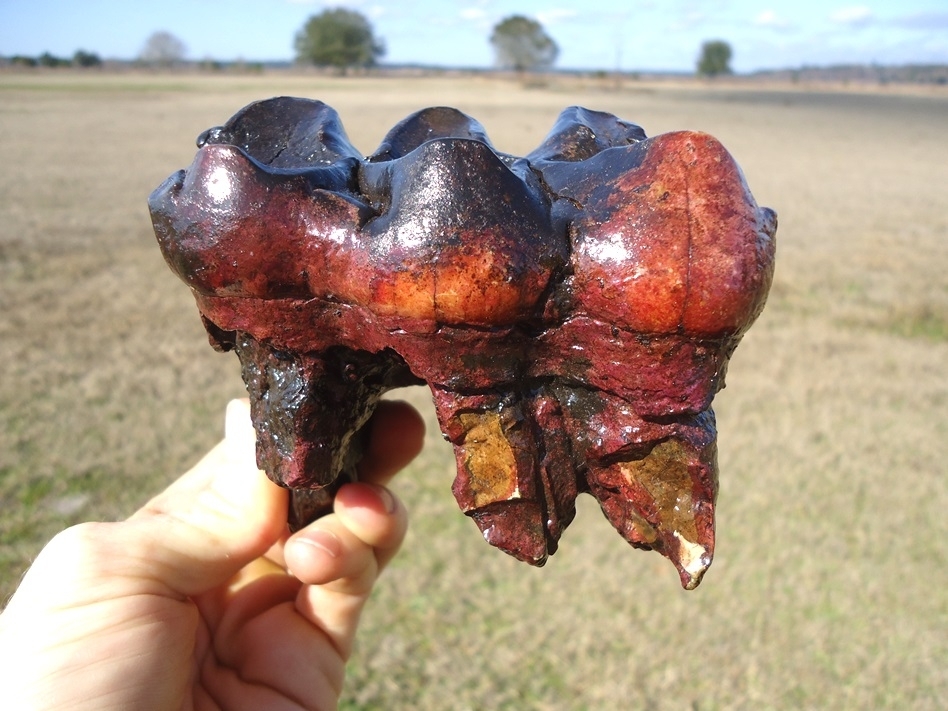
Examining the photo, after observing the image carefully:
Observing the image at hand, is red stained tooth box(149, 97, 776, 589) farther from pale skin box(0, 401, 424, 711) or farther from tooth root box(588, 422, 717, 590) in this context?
pale skin box(0, 401, 424, 711)

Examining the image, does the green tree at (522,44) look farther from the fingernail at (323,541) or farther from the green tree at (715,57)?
the fingernail at (323,541)

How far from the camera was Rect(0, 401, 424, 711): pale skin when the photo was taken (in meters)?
1.02

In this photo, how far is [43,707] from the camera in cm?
95

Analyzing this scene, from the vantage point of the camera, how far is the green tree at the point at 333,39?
Answer: 37.3 meters

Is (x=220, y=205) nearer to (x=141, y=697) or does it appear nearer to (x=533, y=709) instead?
(x=141, y=697)

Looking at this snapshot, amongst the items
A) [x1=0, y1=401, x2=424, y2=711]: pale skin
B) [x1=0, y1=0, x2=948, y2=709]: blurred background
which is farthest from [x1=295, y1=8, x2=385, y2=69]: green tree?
[x1=0, y1=401, x2=424, y2=711]: pale skin

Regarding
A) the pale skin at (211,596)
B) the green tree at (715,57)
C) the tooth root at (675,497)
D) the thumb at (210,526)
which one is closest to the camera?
the tooth root at (675,497)

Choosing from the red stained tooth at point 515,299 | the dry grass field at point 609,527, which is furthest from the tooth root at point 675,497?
the dry grass field at point 609,527

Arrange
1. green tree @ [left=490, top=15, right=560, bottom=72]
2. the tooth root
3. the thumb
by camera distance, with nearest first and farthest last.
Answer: the tooth root → the thumb → green tree @ [left=490, top=15, right=560, bottom=72]

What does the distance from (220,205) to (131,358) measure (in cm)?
370

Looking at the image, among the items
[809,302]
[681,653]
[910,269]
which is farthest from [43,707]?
[910,269]

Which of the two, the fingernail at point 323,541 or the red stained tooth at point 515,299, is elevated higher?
the red stained tooth at point 515,299

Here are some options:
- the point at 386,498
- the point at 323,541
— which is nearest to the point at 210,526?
the point at 323,541

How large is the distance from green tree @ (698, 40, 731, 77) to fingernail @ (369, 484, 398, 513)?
181ft
